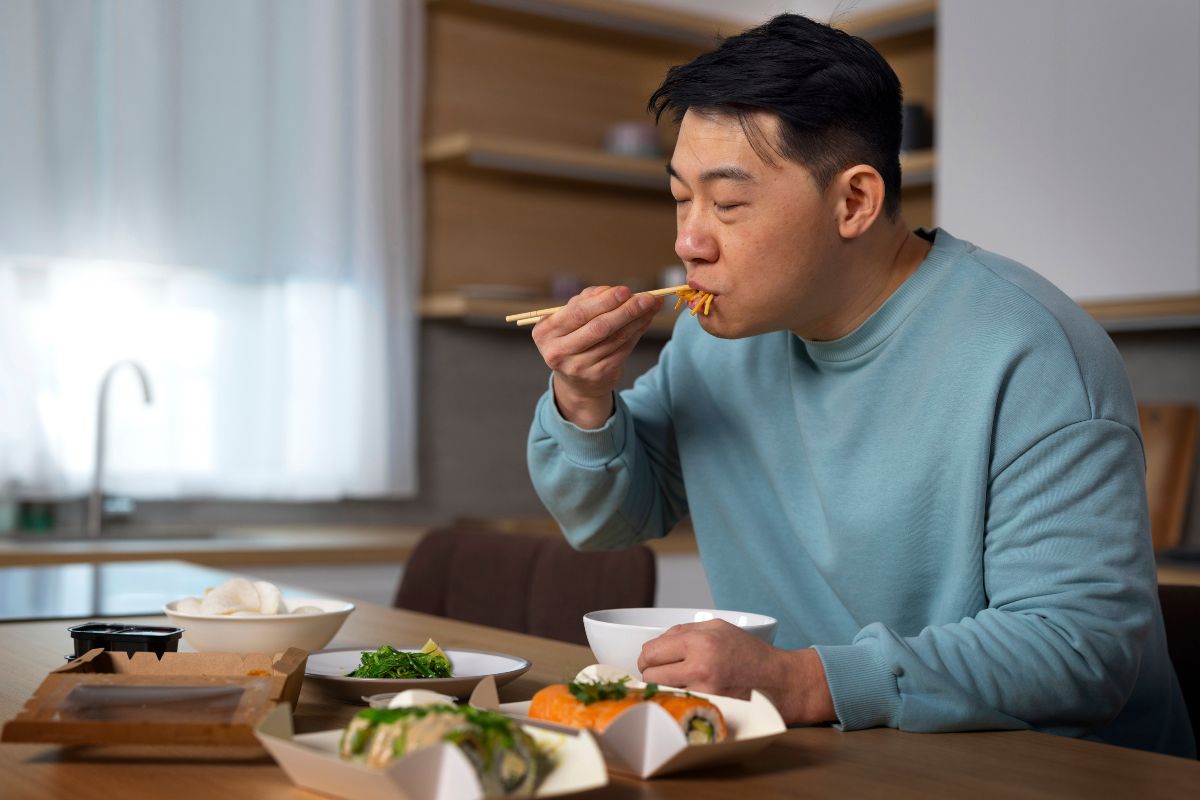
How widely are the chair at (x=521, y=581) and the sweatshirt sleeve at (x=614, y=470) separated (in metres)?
0.08

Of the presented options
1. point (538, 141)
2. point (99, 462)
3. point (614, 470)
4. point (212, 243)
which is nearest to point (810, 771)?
point (614, 470)

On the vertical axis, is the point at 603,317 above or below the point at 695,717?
above

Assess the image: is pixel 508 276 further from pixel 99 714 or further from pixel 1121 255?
pixel 99 714

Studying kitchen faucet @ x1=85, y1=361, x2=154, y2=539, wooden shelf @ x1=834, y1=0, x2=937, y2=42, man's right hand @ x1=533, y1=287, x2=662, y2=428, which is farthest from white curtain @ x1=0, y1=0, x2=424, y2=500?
man's right hand @ x1=533, y1=287, x2=662, y2=428

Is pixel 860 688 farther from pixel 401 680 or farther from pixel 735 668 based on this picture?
pixel 401 680

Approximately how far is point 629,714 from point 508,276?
3.39 meters

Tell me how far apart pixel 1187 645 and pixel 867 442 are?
463 mm

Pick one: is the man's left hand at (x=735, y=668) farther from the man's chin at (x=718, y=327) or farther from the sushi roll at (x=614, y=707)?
the man's chin at (x=718, y=327)

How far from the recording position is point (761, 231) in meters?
1.41

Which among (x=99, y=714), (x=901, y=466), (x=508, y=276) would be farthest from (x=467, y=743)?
(x=508, y=276)

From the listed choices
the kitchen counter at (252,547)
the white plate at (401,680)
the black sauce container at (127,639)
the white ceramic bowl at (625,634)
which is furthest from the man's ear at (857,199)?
the kitchen counter at (252,547)

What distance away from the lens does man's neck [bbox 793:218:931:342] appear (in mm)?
1497

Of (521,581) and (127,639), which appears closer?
(127,639)

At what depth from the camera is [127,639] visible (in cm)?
114
